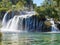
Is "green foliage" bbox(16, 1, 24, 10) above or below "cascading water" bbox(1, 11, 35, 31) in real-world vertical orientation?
above

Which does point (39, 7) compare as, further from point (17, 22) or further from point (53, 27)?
point (17, 22)

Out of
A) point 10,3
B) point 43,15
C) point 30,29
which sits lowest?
point 30,29

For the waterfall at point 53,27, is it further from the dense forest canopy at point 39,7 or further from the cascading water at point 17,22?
the cascading water at point 17,22

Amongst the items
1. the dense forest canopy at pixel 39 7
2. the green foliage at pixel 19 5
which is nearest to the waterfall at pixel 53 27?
the dense forest canopy at pixel 39 7

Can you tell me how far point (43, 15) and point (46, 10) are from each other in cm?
38

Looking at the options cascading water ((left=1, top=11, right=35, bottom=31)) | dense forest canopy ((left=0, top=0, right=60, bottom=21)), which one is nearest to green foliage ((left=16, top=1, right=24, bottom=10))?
dense forest canopy ((left=0, top=0, right=60, bottom=21))

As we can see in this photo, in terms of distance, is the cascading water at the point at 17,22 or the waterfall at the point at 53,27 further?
the cascading water at the point at 17,22

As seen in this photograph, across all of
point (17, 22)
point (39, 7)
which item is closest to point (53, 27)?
point (39, 7)

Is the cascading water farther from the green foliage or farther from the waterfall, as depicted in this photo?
the waterfall

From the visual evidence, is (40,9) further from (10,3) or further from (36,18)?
(10,3)

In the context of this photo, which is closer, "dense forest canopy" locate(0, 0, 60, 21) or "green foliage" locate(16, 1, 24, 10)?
"dense forest canopy" locate(0, 0, 60, 21)

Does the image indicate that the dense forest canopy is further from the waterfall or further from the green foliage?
the waterfall

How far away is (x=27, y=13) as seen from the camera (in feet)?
47.2

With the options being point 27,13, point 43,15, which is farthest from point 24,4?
point 43,15
